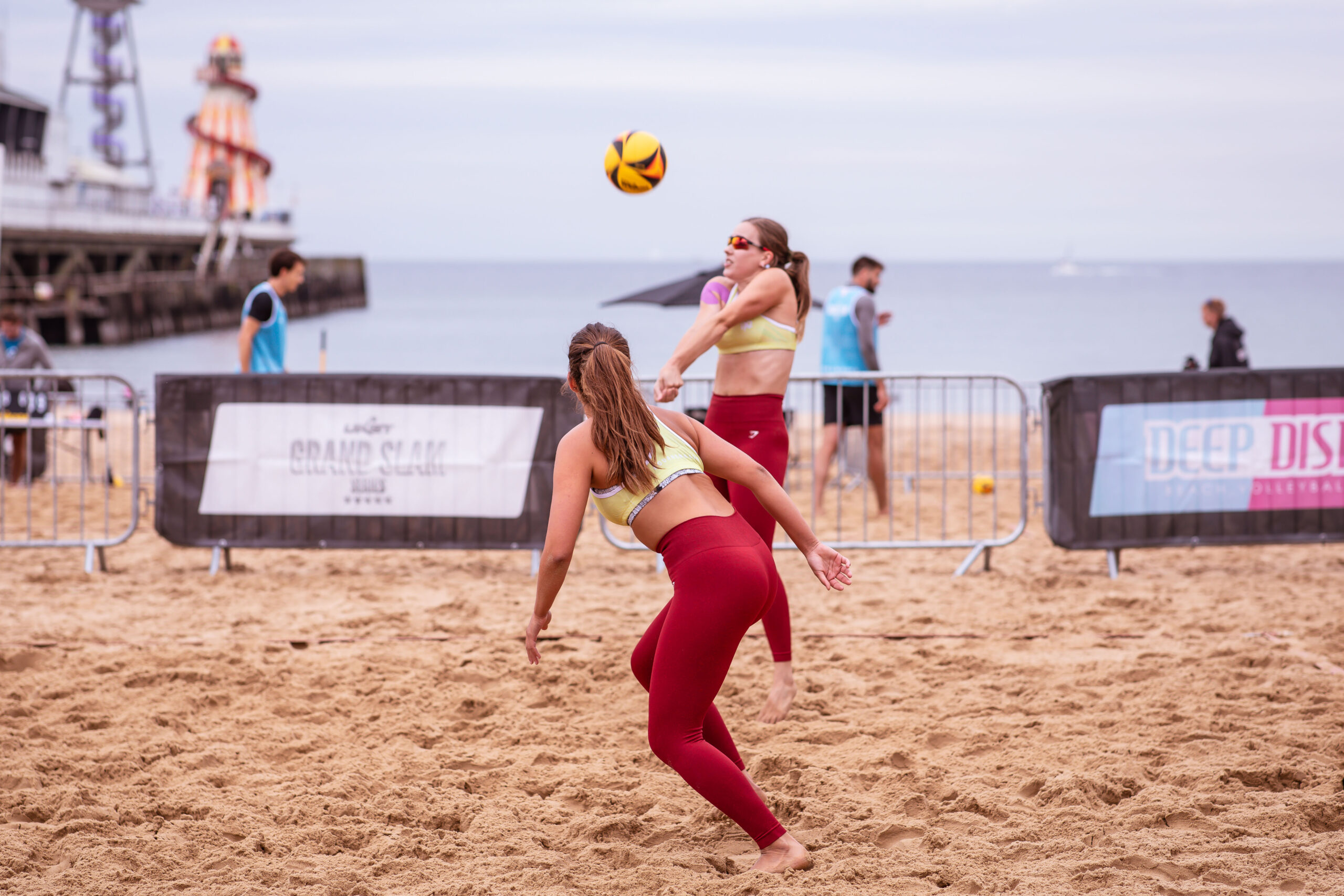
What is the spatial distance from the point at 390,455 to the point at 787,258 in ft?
11.1

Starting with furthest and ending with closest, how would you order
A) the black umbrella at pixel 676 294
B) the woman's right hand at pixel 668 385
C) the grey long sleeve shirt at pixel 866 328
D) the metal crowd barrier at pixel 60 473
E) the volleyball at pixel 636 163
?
the black umbrella at pixel 676 294 → the grey long sleeve shirt at pixel 866 328 → the metal crowd barrier at pixel 60 473 → the volleyball at pixel 636 163 → the woman's right hand at pixel 668 385

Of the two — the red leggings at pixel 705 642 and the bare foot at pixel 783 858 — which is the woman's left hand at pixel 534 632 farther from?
the bare foot at pixel 783 858

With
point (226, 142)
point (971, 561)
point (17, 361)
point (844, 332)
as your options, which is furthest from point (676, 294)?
point (226, 142)

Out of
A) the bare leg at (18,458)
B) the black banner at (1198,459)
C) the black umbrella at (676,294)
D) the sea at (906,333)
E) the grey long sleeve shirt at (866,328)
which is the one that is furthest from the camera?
the sea at (906,333)

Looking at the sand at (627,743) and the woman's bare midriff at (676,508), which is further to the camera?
the sand at (627,743)

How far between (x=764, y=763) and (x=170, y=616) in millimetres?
3792

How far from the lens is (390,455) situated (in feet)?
23.0

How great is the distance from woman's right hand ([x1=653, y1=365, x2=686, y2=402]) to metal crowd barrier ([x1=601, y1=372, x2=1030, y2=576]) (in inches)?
89.8

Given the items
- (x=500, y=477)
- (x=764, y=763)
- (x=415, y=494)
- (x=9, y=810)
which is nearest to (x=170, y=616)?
(x=415, y=494)

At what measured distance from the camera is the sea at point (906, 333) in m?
34.7

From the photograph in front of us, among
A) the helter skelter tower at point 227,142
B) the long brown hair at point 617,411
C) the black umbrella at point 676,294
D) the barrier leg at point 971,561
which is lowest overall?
the barrier leg at point 971,561

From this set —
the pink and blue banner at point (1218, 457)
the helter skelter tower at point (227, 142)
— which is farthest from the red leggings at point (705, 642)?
the helter skelter tower at point (227, 142)

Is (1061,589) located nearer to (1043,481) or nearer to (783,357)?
(1043,481)

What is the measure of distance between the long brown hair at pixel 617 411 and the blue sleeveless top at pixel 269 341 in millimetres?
4773
